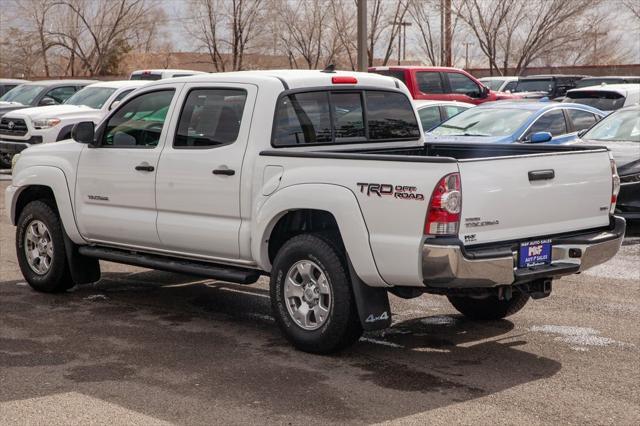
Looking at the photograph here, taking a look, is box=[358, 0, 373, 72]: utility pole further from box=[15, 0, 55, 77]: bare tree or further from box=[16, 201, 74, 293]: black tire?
box=[15, 0, 55, 77]: bare tree

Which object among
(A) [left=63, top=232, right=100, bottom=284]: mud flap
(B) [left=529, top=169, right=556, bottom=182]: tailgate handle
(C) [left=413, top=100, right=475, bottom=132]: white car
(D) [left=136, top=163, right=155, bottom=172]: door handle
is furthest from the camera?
(C) [left=413, top=100, right=475, bottom=132]: white car

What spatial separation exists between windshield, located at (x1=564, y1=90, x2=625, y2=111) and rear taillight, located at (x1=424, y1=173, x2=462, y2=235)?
14.7 metres

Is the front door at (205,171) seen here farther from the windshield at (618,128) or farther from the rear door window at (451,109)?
the rear door window at (451,109)

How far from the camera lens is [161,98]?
325 inches

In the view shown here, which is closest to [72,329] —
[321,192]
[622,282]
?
[321,192]

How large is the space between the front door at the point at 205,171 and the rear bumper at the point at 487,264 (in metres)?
1.76

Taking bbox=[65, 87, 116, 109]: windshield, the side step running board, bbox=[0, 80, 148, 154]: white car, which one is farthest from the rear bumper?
bbox=[65, 87, 116, 109]: windshield

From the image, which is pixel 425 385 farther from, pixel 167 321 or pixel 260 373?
pixel 167 321

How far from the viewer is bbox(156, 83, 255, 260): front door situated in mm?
7430

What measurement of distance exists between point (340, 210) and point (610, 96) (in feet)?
48.9

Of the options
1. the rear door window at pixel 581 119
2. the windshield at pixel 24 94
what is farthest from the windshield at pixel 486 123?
the windshield at pixel 24 94

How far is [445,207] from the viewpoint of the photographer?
6.14 m

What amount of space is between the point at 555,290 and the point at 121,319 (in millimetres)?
3874

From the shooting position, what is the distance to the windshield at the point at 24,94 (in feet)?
77.7
